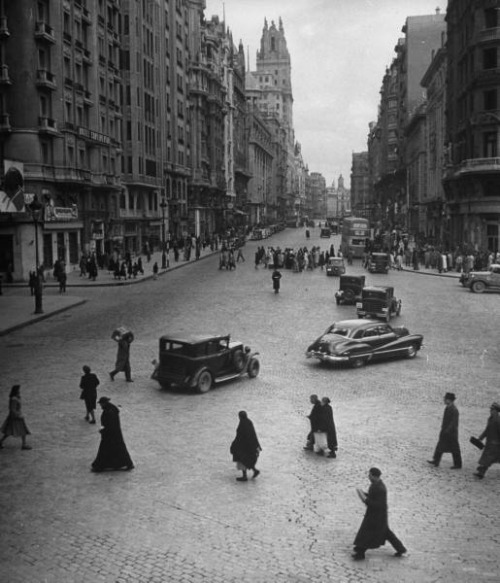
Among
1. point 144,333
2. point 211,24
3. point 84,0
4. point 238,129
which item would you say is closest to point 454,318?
point 144,333

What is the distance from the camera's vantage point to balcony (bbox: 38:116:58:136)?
4341cm

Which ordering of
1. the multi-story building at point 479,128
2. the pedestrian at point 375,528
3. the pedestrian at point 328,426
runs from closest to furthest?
the pedestrian at point 375,528
the pedestrian at point 328,426
the multi-story building at point 479,128

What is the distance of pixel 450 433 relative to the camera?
11.6 metres

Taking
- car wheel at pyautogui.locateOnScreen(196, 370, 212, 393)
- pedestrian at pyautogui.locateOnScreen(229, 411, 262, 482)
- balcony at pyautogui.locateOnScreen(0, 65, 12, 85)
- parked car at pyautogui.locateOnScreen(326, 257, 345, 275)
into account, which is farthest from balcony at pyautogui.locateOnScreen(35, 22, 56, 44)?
pedestrian at pyautogui.locateOnScreen(229, 411, 262, 482)

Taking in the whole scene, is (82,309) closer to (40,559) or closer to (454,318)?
(454,318)

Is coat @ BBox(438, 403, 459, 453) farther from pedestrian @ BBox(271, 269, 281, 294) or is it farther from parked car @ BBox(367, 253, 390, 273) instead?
parked car @ BBox(367, 253, 390, 273)

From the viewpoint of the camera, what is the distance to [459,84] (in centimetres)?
6375

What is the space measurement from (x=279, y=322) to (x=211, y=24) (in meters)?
97.3

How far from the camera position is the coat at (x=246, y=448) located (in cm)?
1116

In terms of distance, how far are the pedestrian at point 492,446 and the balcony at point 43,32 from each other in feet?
130

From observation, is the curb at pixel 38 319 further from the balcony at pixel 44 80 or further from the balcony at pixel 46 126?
the balcony at pixel 44 80

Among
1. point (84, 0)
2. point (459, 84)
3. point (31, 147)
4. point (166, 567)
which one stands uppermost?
point (84, 0)

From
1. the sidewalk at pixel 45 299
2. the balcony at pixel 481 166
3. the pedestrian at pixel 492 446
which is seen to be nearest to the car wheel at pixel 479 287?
the sidewalk at pixel 45 299

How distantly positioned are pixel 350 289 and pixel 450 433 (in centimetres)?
2029
